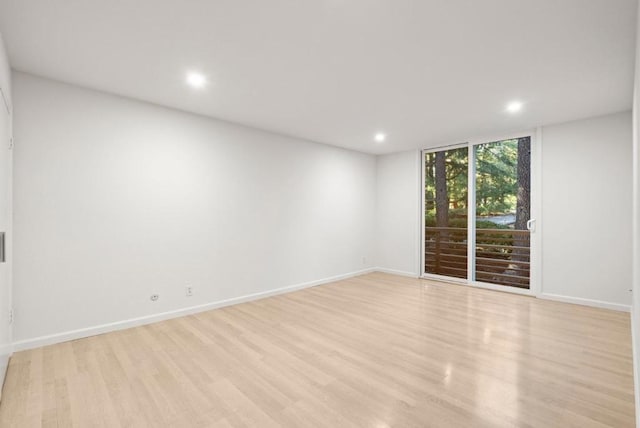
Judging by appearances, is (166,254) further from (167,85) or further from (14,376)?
(167,85)

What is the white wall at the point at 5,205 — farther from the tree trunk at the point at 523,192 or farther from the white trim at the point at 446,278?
the tree trunk at the point at 523,192

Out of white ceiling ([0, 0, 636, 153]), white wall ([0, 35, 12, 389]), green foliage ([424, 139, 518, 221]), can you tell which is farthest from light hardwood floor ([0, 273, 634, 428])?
white ceiling ([0, 0, 636, 153])

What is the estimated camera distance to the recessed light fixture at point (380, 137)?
4777mm

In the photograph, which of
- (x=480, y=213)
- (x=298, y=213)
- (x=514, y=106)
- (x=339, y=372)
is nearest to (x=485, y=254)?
(x=480, y=213)

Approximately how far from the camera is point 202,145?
3828mm

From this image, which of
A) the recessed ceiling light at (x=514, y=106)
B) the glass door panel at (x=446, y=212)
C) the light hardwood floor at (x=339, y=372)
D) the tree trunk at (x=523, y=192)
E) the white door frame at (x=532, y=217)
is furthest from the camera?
the glass door panel at (x=446, y=212)

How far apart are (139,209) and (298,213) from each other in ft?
7.54

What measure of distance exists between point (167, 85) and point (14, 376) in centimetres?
266

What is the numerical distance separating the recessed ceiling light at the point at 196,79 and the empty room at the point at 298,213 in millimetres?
22

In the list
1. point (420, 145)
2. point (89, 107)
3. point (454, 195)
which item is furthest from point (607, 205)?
point (89, 107)

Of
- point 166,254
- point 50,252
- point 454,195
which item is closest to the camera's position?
point 50,252

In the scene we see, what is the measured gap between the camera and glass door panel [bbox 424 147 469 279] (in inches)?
213

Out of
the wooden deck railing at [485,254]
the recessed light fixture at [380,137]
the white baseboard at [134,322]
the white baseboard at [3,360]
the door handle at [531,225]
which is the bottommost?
the white baseboard at [134,322]

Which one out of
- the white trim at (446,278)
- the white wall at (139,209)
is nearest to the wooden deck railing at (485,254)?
the white trim at (446,278)
